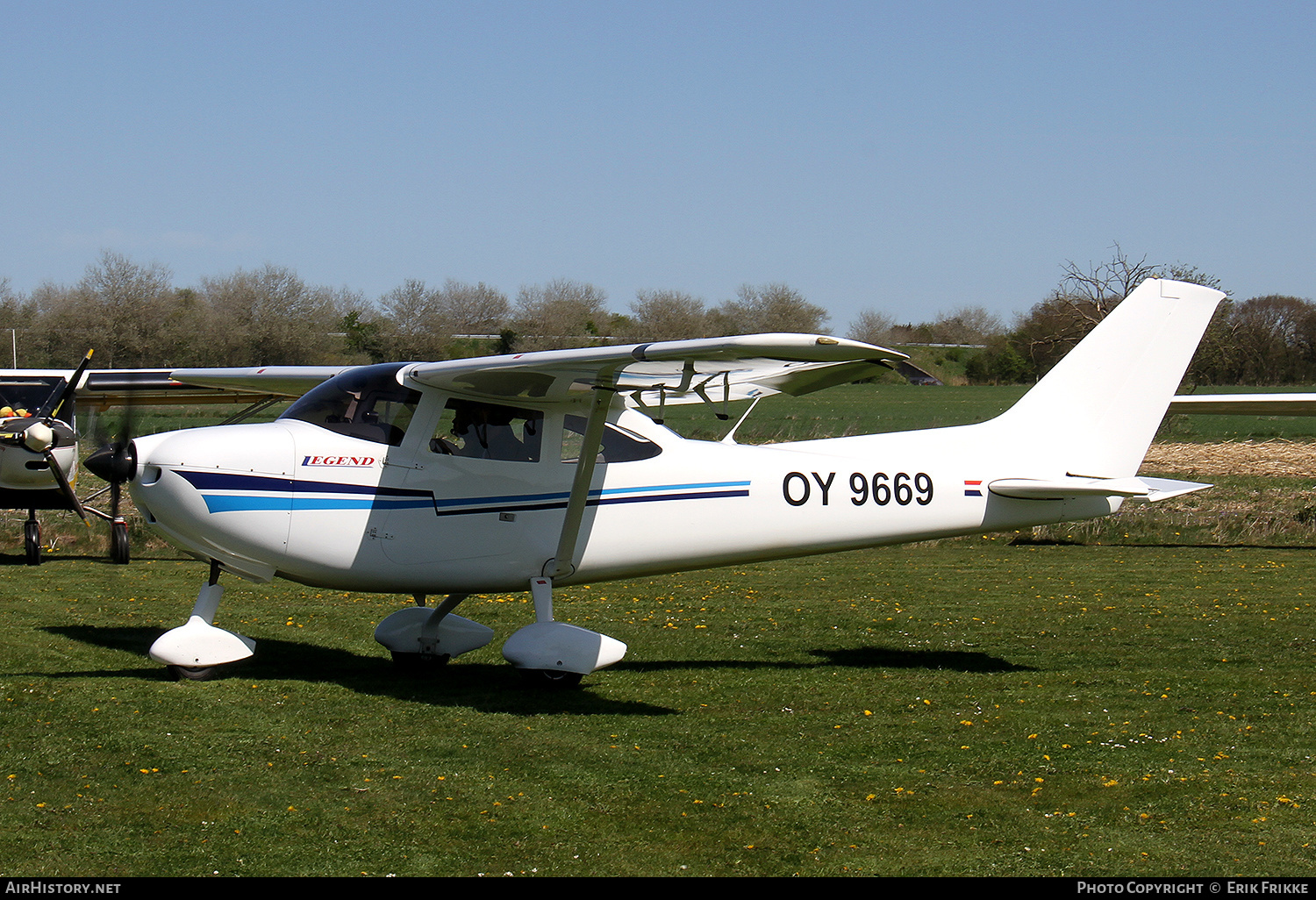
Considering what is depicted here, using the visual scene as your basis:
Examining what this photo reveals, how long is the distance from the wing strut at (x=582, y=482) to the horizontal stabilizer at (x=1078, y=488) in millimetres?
3358

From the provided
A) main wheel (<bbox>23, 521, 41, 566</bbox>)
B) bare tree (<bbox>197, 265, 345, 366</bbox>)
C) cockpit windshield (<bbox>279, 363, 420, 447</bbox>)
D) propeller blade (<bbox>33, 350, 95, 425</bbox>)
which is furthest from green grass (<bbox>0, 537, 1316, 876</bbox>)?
bare tree (<bbox>197, 265, 345, 366</bbox>)

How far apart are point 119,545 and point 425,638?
7957 millimetres

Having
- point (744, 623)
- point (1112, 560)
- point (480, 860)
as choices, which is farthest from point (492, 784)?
point (1112, 560)

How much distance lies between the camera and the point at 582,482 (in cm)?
813

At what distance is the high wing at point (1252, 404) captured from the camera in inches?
738

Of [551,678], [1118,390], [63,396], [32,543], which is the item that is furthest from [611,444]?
[32,543]

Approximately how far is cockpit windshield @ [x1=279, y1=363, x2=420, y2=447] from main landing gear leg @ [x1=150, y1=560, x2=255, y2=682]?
1.21m

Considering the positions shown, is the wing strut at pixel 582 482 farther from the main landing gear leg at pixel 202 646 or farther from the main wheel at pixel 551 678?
the main landing gear leg at pixel 202 646

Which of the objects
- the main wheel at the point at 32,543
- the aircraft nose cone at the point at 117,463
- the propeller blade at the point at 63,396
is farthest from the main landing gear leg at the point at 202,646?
the main wheel at the point at 32,543

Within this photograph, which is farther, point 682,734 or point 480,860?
point 682,734

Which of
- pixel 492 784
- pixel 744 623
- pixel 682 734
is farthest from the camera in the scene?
pixel 744 623

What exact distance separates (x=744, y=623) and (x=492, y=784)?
554 cm
